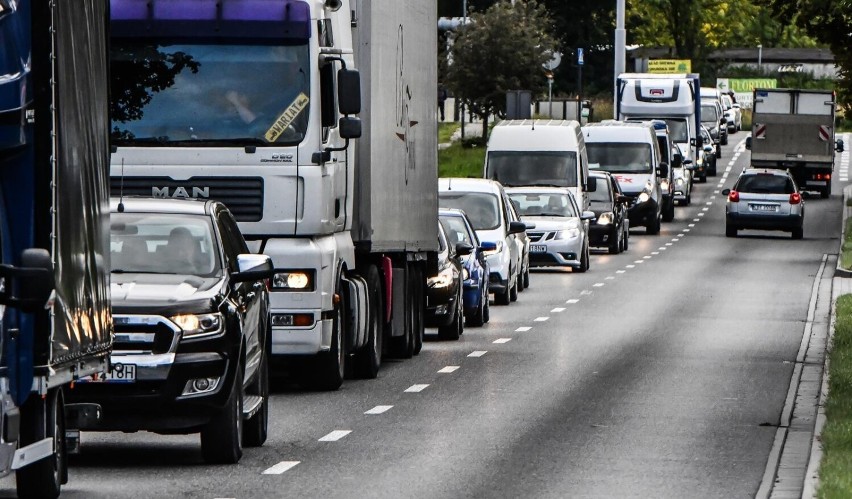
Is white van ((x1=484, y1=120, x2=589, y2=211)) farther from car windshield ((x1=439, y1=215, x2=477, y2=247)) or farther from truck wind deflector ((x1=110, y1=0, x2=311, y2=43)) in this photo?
truck wind deflector ((x1=110, y1=0, x2=311, y2=43))

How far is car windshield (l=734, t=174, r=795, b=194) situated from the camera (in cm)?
5200

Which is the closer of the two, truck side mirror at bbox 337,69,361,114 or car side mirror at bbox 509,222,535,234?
truck side mirror at bbox 337,69,361,114

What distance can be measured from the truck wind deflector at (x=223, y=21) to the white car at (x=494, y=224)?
13518 mm

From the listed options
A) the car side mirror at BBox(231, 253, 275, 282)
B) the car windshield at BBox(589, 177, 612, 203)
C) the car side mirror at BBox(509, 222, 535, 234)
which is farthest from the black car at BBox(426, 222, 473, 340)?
the car windshield at BBox(589, 177, 612, 203)

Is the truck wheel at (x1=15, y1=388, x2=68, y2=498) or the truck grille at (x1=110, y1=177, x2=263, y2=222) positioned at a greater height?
the truck grille at (x1=110, y1=177, x2=263, y2=222)

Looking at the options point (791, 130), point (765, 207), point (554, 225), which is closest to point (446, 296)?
point (554, 225)

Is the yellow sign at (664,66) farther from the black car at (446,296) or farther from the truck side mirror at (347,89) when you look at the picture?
the truck side mirror at (347,89)

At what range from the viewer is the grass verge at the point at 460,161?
65.4 metres

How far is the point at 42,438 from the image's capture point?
10.5m

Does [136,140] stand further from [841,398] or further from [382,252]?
[841,398]

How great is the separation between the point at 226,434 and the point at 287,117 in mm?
4536

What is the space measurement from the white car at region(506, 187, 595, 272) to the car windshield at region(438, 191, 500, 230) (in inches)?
230

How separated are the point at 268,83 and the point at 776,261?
27528mm

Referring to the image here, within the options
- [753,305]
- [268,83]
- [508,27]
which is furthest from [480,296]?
[508,27]
